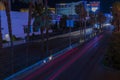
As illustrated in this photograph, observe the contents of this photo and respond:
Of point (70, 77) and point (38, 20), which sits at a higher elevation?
point (38, 20)

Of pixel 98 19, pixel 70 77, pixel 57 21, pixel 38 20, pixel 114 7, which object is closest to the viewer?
pixel 70 77

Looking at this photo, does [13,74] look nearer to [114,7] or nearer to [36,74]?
[36,74]

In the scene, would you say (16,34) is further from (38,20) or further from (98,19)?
(98,19)

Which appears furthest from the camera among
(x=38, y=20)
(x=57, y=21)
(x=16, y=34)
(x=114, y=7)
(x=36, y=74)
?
(x=57, y=21)

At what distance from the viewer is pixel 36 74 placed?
22203mm

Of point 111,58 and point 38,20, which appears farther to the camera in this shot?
point 38,20

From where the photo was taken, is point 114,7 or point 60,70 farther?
point 114,7

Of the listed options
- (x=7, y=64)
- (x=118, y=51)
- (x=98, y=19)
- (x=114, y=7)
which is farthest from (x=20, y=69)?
(x=98, y=19)

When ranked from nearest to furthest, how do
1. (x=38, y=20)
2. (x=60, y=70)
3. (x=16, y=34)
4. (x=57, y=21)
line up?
(x=60, y=70) < (x=38, y=20) < (x=16, y=34) < (x=57, y=21)

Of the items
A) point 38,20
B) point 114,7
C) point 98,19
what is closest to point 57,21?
point 114,7

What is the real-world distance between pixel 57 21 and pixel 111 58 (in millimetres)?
85480

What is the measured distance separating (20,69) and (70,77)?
5.38m

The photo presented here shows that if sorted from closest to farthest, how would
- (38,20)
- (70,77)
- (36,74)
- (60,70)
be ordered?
(70,77)
(36,74)
(60,70)
(38,20)

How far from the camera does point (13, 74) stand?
21984 millimetres
